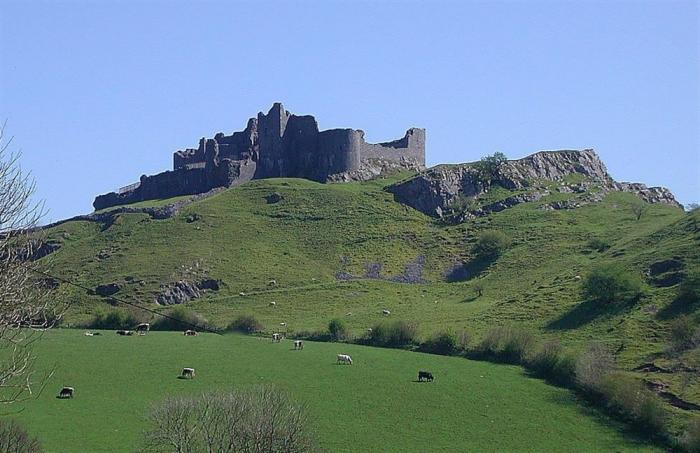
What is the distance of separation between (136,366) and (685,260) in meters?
45.4

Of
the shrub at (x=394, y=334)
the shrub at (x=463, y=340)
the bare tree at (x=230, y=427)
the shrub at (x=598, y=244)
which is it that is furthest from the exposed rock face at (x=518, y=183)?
the bare tree at (x=230, y=427)

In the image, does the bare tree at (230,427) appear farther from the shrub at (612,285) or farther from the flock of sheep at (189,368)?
the shrub at (612,285)

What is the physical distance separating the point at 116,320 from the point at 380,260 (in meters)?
33.5

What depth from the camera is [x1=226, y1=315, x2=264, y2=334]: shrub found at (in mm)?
82500

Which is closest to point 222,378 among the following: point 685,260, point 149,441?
point 149,441

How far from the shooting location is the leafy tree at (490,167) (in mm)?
135625

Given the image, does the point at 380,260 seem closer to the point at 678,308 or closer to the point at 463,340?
the point at 463,340

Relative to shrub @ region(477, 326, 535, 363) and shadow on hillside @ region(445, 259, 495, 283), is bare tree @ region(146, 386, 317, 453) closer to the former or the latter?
shrub @ region(477, 326, 535, 363)

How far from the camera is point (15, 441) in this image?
3588cm

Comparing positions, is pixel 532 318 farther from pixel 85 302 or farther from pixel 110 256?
pixel 110 256

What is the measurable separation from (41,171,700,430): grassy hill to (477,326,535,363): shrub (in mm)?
2572

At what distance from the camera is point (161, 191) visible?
137500mm

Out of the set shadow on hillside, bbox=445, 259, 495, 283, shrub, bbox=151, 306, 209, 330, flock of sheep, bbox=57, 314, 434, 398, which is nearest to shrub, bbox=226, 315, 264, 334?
flock of sheep, bbox=57, 314, 434, 398

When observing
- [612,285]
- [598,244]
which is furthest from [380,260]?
[612,285]
